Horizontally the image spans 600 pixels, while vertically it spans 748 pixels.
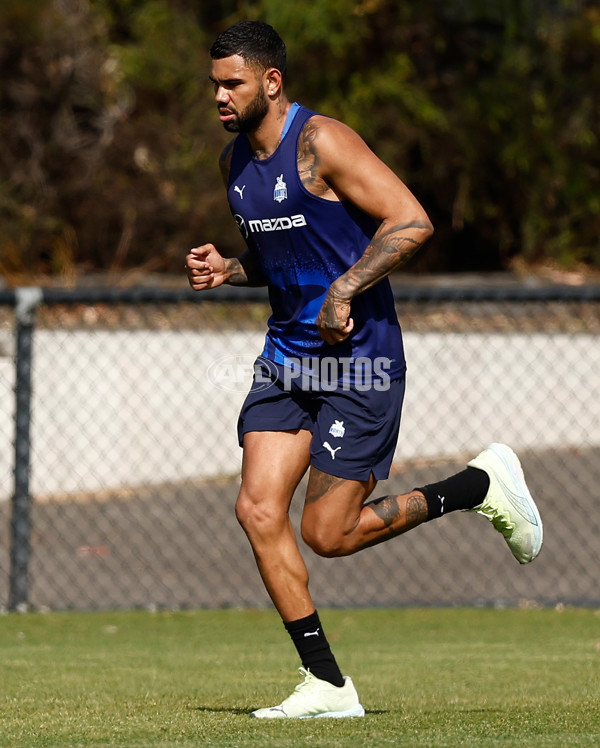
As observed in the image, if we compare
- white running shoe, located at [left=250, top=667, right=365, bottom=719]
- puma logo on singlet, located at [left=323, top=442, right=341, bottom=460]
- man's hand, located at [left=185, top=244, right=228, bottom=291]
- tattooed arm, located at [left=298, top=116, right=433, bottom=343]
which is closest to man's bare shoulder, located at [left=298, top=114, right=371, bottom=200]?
tattooed arm, located at [left=298, top=116, right=433, bottom=343]

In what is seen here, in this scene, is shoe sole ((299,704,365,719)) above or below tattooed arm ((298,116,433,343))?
below

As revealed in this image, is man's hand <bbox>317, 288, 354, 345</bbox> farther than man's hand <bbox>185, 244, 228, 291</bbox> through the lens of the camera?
No

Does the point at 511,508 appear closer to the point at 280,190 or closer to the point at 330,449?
the point at 330,449

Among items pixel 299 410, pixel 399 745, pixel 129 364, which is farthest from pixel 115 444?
pixel 399 745

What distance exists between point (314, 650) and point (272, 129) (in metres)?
1.66

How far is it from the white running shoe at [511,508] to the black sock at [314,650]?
722mm

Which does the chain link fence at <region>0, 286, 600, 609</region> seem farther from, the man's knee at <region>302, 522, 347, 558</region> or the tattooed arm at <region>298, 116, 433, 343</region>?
the tattooed arm at <region>298, 116, 433, 343</region>

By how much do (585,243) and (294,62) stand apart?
15.2 feet

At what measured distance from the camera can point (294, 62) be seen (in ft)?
57.1

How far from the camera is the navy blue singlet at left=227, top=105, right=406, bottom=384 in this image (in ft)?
14.0

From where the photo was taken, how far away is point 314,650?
437 cm

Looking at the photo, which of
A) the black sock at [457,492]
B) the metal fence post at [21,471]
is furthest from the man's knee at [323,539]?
the metal fence post at [21,471]

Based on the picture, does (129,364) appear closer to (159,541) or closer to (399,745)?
(159,541)

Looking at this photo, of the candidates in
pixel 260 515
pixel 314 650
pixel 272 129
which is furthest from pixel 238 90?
pixel 314 650
